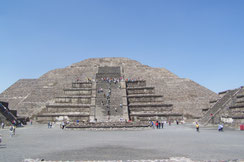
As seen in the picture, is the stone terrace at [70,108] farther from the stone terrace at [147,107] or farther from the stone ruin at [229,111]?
the stone ruin at [229,111]

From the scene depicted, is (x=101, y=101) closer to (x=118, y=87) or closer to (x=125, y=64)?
(x=118, y=87)

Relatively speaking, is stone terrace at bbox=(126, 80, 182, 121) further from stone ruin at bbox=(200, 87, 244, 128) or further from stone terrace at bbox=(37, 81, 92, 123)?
stone terrace at bbox=(37, 81, 92, 123)

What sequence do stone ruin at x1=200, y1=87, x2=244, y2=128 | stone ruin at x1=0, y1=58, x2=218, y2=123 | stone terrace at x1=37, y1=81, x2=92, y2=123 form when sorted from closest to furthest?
1. stone ruin at x1=200, y1=87, x2=244, y2=128
2. stone terrace at x1=37, y1=81, x2=92, y2=123
3. stone ruin at x1=0, y1=58, x2=218, y2=123

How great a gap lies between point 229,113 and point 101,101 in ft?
49.2

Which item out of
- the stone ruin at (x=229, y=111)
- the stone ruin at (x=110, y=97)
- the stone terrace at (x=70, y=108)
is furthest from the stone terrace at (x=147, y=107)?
the stone terrace at (x=70, y=108)

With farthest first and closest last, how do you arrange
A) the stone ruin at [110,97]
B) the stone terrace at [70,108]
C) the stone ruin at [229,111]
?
the stone ruin at [110,97] < the stone terrace at [70,108] < the stone ruin at [229,111]

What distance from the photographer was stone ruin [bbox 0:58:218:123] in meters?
27.1

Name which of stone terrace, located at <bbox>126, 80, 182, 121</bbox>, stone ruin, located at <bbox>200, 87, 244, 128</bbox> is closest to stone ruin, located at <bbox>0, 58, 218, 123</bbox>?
stone terrace, located at <bbox>126, 80, 182, 121</bbox>

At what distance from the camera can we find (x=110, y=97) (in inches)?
1164

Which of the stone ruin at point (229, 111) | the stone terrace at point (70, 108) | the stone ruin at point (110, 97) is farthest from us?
the stone ruin at point (110, 97)

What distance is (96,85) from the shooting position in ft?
108

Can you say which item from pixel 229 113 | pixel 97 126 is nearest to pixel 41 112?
pixel 97 126

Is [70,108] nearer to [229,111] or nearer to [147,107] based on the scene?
[147,107]

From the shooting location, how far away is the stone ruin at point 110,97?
27125 mm
